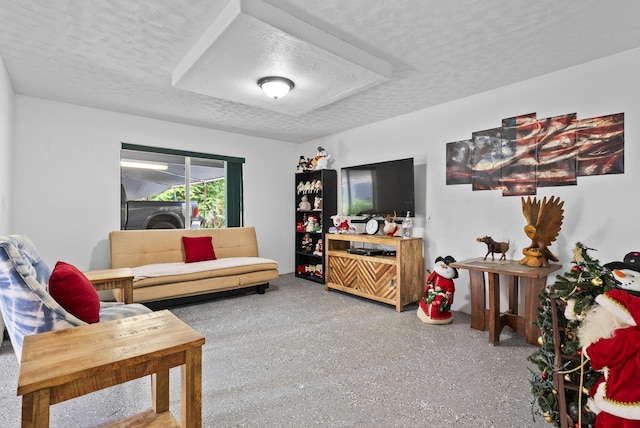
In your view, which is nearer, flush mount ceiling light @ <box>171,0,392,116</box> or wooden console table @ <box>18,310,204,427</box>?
wooden console table @ <box>18,310,204,427</box>

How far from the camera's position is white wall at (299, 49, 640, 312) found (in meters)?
2.52

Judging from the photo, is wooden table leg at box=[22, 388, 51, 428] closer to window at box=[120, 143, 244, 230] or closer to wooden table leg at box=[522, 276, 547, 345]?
wooden table leg at box=[522, 276, 547, 345]

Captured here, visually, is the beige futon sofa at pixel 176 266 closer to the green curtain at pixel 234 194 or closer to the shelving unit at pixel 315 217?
the green curtain at pixel 234 194

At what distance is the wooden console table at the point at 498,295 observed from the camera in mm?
2602

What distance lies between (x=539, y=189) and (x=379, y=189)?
1.76 meters

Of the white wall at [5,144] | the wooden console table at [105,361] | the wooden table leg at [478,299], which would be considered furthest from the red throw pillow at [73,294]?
the wooden table leg at [478,299]

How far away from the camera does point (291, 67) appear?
2.56 meters

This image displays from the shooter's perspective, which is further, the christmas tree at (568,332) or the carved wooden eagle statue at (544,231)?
the carved wooden eagle statue at (544,231)

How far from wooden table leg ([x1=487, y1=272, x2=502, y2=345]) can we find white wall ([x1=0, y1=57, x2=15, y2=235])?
13.9 feet

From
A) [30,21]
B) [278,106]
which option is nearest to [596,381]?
[278,106]

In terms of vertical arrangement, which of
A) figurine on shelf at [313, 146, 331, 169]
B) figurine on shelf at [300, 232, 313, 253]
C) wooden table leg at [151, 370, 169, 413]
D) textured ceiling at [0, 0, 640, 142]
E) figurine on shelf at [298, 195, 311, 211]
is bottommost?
wooden table leg at [151, 370, 169, 413]

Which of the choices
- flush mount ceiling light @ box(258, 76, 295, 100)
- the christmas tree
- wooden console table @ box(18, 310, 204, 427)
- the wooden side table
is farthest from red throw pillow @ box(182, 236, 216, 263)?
the christmas tree

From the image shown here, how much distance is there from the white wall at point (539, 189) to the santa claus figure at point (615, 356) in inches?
76.4

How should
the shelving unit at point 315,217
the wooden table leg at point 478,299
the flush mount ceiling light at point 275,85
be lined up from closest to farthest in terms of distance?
the flush mount ceiling light at point 275,85
the wooden table leg at point 478,299
the shelving unit at point 315,217
